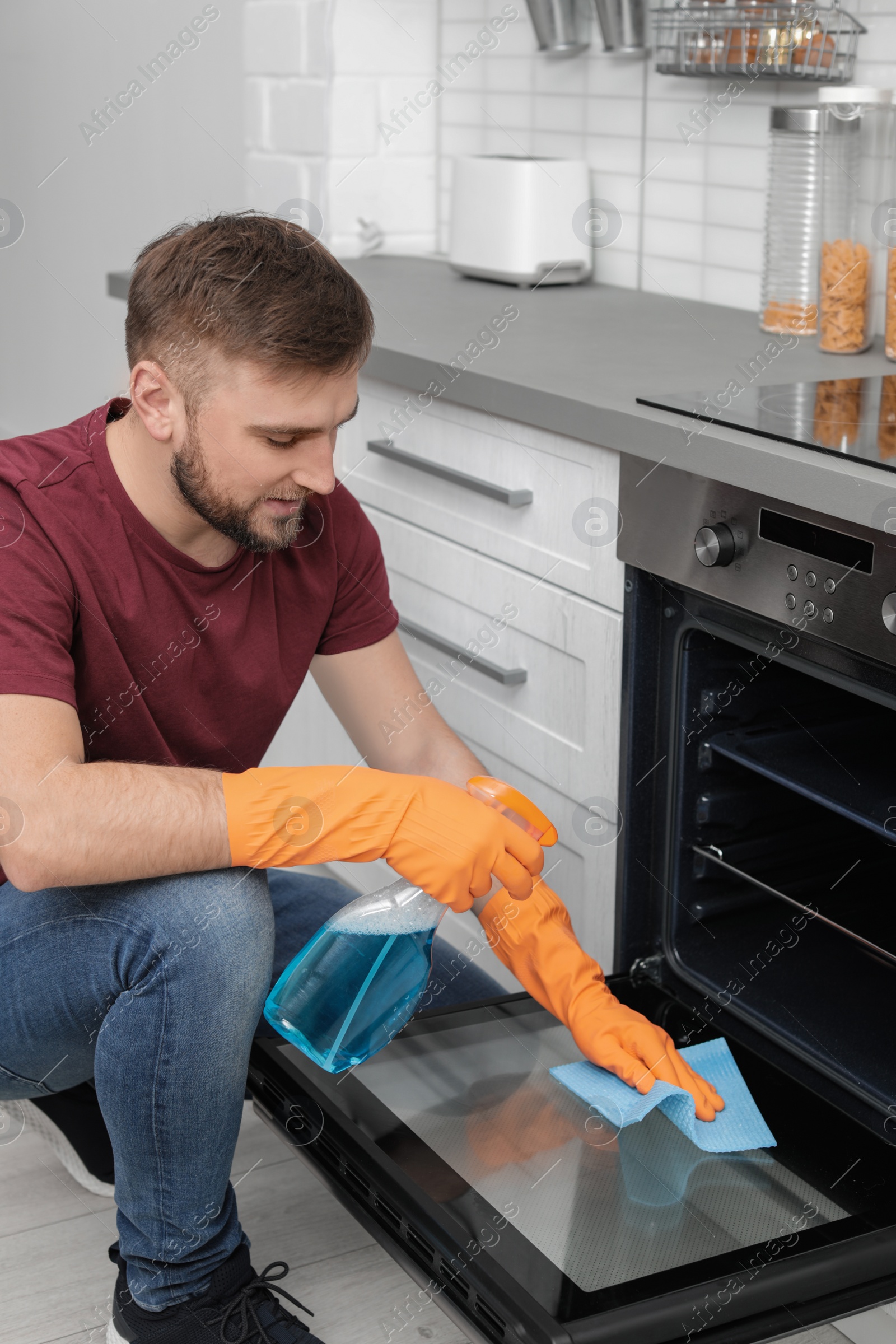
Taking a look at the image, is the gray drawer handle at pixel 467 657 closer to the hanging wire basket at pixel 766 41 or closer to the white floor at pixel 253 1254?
the white floor at pixel 253 1254

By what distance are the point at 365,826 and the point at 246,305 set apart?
0.44m

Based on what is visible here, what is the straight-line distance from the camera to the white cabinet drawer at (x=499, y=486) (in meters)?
1.53

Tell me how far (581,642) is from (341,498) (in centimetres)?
31

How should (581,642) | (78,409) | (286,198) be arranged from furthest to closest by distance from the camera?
1. (78,409)
2. (286,198)
3. (581,642)

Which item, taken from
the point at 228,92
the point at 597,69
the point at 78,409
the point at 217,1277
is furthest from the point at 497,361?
the point at 78,409

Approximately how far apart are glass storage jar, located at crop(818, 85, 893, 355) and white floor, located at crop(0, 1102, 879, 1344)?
3.81ft

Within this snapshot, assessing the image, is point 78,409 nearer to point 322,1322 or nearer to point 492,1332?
point 322,1322

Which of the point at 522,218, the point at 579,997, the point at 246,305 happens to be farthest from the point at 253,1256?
the point at 522,218

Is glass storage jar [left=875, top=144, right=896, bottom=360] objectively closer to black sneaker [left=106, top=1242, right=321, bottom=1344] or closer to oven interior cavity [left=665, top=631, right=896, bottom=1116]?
oven interior cavity [left=665, top=631, right=896, bottom=1116]

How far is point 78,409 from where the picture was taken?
12.8ft

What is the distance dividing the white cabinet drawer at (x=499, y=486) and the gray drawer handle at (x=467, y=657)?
0.44ft

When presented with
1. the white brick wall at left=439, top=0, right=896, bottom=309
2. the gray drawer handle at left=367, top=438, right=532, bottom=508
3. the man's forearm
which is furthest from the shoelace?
the white brick wall at left=439, top=0, right=896, bottom=309

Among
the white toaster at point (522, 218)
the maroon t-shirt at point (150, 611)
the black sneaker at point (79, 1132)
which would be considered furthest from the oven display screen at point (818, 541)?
the white toaster at point (522, 218)

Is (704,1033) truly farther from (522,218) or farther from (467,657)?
(522,218)
